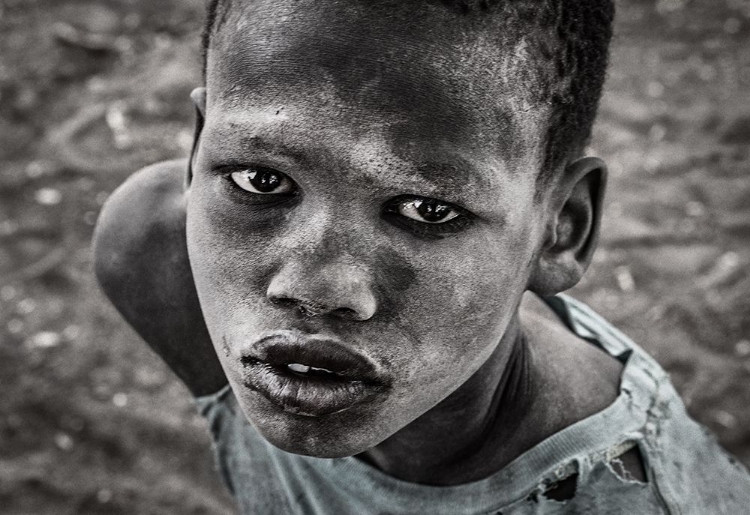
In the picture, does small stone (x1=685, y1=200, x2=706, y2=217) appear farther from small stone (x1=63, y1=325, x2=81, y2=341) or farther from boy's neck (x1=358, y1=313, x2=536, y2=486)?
small stone (x1=63, y1=325, x2=81, y2=341)

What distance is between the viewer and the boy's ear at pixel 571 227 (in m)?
1.65

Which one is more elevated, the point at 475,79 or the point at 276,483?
the point at 475,79

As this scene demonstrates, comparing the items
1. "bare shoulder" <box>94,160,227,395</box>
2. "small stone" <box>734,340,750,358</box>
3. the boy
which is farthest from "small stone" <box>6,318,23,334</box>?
"small stone" <box>734,340,750,358</box>

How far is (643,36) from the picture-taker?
5.18 metres

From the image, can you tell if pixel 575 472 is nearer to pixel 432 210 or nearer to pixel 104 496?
pixel 432 210

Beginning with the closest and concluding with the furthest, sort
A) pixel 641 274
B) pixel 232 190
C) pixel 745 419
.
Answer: pixel 232 190 → pixel 745 419 → pixel 641 274

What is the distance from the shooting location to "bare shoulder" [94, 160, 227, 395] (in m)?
2.21

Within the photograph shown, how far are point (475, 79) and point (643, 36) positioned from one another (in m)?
4.16

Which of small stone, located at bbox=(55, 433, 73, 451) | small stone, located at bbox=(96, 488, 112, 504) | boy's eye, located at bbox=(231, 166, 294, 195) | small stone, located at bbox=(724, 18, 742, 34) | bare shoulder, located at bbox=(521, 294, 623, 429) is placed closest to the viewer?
boy's eye, located at bbox=(231, 166, 294, 195)

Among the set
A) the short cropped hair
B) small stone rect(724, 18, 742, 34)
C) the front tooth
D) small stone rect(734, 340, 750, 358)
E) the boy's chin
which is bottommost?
small stone rect(734, 340, 750, 358)

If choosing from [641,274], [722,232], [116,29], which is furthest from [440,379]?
[116,29]

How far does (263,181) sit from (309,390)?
337 mm

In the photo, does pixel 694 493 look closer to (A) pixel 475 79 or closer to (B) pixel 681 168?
(A) pixel 475 79

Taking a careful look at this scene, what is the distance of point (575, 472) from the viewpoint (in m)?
1.83
